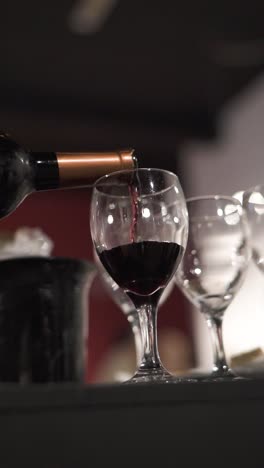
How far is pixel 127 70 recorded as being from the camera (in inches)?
101

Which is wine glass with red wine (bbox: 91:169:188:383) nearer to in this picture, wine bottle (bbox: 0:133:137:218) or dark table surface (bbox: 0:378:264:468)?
wine bottle (bbox: 0:133:137:218)

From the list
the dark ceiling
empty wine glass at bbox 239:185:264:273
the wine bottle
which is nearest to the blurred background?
the dark ceiling

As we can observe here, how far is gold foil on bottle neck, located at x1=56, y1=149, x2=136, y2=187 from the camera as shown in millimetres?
631

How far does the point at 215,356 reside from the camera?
623 millimetres

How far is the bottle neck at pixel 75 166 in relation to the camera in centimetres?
63

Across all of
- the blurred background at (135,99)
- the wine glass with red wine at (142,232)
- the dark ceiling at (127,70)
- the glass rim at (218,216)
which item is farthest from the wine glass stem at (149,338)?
the dark ceiling at (127,70)

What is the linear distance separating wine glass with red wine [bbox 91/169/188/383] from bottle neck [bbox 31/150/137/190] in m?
0.04

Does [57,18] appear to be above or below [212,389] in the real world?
above

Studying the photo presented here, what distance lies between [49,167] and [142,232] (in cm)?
12

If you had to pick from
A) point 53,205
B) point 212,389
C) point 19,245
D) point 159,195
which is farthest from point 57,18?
point 212,389

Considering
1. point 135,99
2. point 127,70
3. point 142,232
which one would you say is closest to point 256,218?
point 142,232

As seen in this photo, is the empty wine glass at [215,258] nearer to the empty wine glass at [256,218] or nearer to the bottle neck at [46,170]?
the empty wine glass at [256,218]

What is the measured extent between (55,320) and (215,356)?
0.51 ft

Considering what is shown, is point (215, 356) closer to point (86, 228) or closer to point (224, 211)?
point (224, 211)
